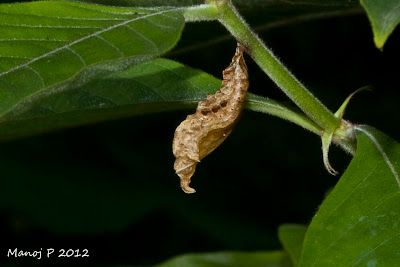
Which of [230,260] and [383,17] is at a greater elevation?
[230,260]

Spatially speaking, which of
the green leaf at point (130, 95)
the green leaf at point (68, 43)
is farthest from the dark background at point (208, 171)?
the green leaf at point (68, 43)

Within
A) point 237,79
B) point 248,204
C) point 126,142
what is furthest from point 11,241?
point 237,79

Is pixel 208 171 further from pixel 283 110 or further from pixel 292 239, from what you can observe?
pixel 283 110

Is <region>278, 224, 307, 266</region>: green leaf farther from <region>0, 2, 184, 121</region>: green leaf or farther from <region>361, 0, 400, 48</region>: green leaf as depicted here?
<region>361, 0, 400, 48</region>: green leaf

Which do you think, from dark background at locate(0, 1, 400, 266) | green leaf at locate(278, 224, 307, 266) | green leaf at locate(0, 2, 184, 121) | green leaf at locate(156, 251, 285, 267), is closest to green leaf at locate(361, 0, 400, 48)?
green leaf at locate(0, 2, 184, 121)

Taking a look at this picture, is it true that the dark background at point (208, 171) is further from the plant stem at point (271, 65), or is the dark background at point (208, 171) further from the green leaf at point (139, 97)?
the plant stem at point (271, 65)

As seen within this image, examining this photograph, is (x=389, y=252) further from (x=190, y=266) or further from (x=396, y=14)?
(x=190, y=266)

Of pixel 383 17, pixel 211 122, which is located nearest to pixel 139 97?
pixel 211 122
